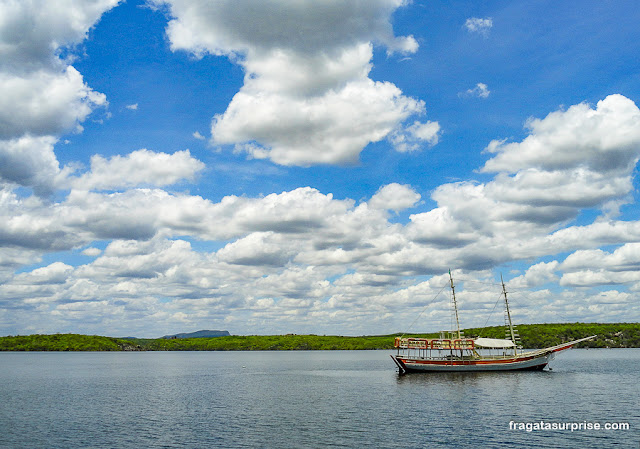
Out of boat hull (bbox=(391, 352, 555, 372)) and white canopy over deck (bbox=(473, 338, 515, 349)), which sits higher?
white canopy over deck (bbox=(473, 338, 515, 349))

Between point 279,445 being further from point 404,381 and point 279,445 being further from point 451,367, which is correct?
point 451,367

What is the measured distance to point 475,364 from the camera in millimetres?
153250

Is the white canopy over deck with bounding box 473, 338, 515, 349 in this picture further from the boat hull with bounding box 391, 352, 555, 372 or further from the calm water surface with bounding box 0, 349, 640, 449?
the calm water surface with bounding box 0, 349, 640, 449

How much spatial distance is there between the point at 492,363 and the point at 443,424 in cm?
9114

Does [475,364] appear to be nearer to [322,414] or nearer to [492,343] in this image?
[492,343]

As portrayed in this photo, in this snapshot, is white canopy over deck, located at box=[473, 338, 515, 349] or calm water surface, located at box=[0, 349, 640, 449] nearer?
calm water surface, located at box=[0, 349, 640, 449]

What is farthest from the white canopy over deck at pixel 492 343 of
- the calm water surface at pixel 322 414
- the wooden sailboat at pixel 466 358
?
the calm water surface at pixel 322 414

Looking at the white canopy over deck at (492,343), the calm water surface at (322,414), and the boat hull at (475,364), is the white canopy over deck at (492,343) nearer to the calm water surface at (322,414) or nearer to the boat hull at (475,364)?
the boat hull at (475,364)

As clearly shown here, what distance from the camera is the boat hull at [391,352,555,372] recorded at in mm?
153000

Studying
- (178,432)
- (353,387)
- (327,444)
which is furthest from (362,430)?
(353,387)

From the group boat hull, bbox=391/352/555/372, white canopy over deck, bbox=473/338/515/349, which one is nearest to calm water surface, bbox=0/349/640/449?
boat hull, bbox=391/352/555/372

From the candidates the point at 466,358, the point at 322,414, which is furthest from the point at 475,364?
the point at 322,414

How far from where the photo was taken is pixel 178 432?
69375 millimetres

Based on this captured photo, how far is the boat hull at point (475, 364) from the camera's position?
153000 millimetres
